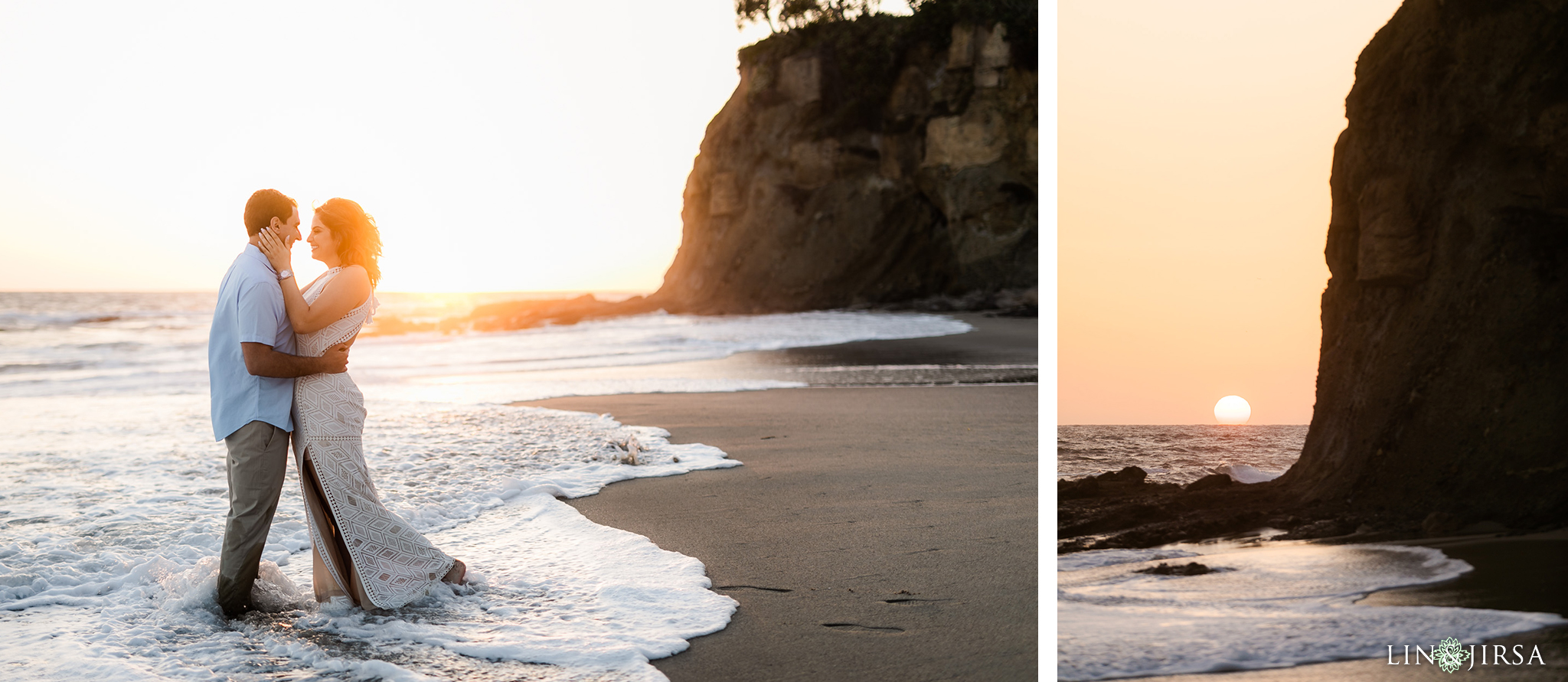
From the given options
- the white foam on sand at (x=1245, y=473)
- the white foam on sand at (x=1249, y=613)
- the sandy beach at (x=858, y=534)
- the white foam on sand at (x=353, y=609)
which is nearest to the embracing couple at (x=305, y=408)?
the white foam on sand at (x=353, y=609)

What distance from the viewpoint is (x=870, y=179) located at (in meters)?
27.4

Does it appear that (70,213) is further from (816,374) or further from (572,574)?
(572,574)

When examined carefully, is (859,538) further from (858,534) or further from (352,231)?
(352,231)

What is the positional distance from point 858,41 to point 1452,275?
84.9ft

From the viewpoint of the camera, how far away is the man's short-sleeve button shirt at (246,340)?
2568 millimetres

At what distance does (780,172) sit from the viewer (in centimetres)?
2845

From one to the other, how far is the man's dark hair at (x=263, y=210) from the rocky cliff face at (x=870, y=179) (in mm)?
23452

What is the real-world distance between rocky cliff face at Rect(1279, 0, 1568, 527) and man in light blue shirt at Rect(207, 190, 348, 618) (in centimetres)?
322

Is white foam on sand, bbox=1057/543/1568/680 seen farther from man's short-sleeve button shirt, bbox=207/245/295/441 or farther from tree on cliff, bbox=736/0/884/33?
tree on cliff, bbox=736/0/884/33

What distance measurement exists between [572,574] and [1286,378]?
2.58 m

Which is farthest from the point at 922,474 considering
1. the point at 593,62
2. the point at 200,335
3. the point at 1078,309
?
the point at 200,335

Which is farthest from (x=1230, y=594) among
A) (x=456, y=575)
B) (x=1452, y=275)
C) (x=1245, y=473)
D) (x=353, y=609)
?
(x=353, y=609)

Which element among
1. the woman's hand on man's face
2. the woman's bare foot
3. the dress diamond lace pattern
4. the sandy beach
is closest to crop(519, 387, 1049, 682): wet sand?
the sandy beach

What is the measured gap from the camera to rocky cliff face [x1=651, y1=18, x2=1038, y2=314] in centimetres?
2519
